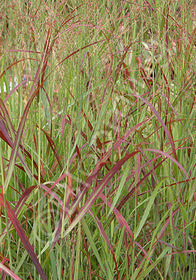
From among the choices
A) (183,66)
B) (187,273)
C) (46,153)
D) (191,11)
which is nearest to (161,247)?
(187,273)

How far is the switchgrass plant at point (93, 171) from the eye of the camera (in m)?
0.66

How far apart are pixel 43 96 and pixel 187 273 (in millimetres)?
519

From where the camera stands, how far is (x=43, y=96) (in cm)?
87

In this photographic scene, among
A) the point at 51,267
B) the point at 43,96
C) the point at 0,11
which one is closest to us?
the point at 51,267

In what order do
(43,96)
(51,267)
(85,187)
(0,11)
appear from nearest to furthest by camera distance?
(85,187)
(51,267)
(43,96)
(0,11)

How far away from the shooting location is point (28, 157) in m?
0.81

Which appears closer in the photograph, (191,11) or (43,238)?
(43,238)

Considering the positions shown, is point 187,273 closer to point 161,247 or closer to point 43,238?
point 161,247

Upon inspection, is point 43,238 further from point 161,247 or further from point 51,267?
point 161,247

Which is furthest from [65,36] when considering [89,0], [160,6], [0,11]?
[160,6]

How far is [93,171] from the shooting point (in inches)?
27.7

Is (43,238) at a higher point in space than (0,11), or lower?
lower

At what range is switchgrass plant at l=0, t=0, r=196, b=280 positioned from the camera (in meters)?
0.66

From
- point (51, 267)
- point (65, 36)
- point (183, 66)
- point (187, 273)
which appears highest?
point (65, 36)
